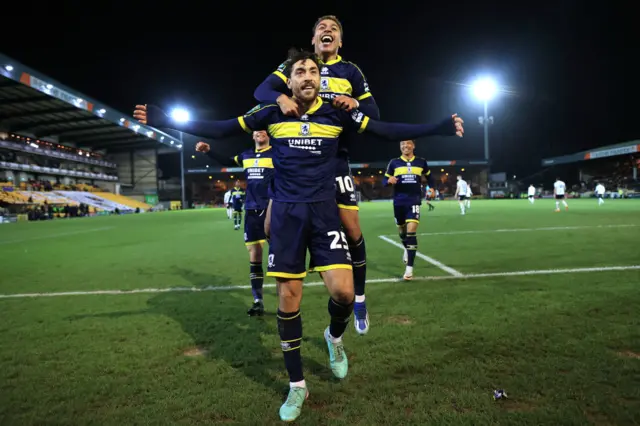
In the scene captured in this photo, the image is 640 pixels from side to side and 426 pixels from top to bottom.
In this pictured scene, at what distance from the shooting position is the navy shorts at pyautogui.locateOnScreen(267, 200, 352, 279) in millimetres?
3047

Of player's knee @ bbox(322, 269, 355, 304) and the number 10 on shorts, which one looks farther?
the number 10 on shorts

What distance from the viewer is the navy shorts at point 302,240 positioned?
3047mm

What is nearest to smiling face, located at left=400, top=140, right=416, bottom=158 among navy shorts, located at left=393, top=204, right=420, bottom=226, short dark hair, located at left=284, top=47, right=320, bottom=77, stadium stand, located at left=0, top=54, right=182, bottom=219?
navy shorts, located at left=393, top=204, right=420, bottom=226

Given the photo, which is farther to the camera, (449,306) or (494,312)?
(449,306)

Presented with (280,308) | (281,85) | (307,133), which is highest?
(281,85)

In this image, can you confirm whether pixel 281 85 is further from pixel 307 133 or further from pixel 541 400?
pixel 541 400

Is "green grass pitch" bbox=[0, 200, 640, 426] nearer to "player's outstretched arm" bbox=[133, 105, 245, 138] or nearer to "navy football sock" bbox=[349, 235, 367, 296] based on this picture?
"navy football sock" bbox=[349, 235, 367, 296]

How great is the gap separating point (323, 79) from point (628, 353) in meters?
3.72

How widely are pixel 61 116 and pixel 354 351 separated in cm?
5973

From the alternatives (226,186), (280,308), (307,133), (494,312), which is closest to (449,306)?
(494,312)

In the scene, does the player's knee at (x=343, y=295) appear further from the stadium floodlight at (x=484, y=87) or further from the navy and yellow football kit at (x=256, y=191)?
the stadium floodlight at (x=484, y=87)

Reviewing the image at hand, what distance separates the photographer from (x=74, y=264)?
975cm

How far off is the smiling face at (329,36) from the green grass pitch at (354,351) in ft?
9.97

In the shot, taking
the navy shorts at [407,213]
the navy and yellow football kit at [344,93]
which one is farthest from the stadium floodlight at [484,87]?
the navy and yellow football kit at [344,93]
